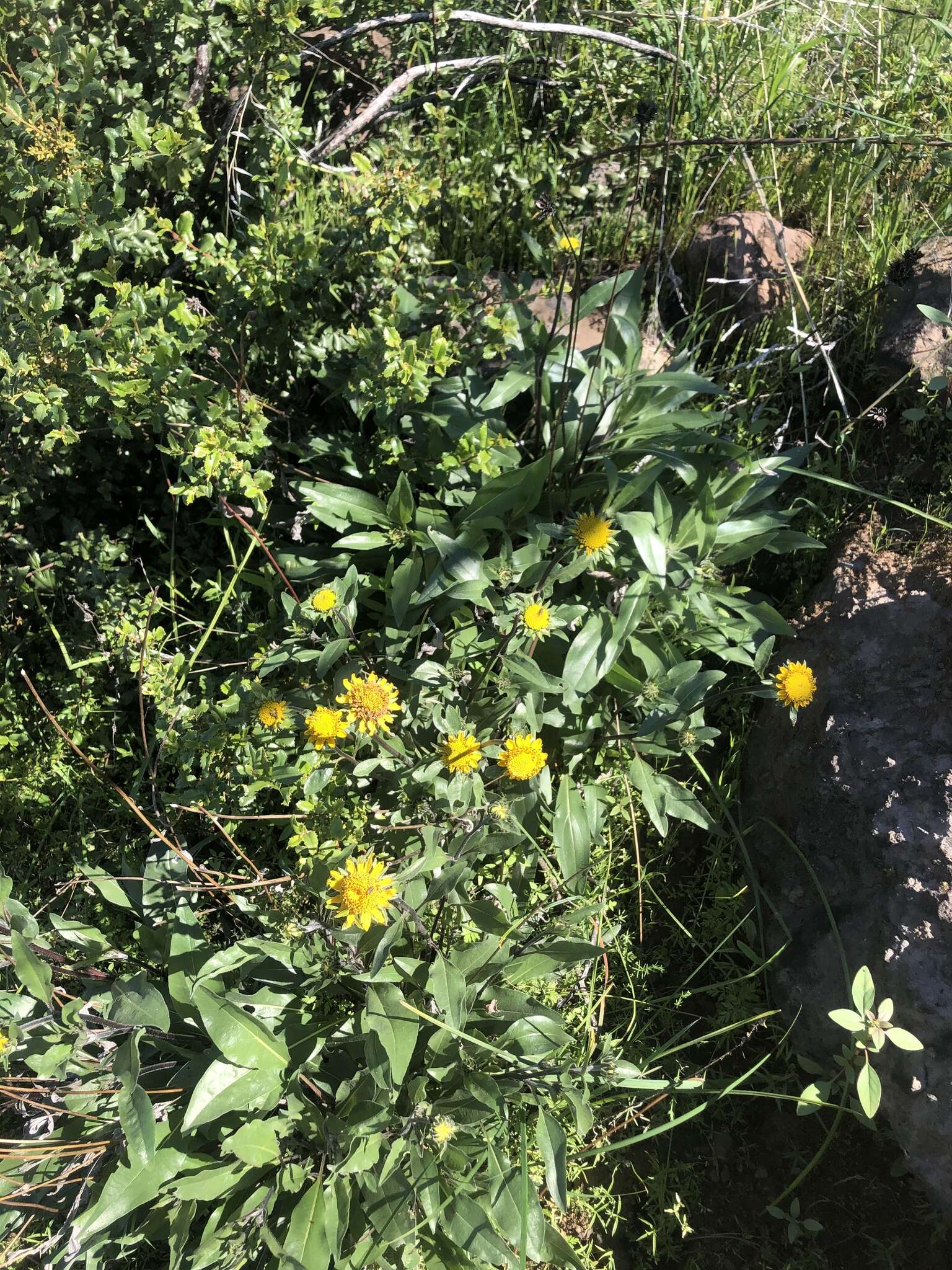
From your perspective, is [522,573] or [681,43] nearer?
[522,573]

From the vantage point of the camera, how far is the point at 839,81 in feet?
11.3

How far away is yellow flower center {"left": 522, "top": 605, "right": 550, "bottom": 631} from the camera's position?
6.53ft

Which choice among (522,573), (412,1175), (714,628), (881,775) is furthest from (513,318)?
(412,1175)

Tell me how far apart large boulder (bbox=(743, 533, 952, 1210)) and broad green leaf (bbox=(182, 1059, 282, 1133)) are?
139 centimetres

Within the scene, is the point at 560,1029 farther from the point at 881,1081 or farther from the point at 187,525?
the point at 187,525

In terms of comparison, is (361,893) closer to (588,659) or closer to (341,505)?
(588,659)

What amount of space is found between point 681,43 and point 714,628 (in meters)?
2.16

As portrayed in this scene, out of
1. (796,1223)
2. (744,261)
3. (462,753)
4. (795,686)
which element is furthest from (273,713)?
(744,261)

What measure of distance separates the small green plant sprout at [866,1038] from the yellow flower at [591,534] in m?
1.14

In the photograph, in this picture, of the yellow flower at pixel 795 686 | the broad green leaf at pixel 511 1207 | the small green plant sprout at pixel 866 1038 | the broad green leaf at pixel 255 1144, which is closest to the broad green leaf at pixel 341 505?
the yellow flower at pixel 795 686

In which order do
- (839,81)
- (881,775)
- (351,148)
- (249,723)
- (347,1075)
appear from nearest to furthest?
(347,1075) → (249,723) → (881,775) → (351,148) → (839,81)

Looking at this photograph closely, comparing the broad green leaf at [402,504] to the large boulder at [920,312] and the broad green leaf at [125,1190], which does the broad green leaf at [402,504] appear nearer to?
the broad green leaf at [125,1190]

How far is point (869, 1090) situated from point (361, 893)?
Result: 1.25 m

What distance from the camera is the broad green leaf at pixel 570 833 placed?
7.93 ft
